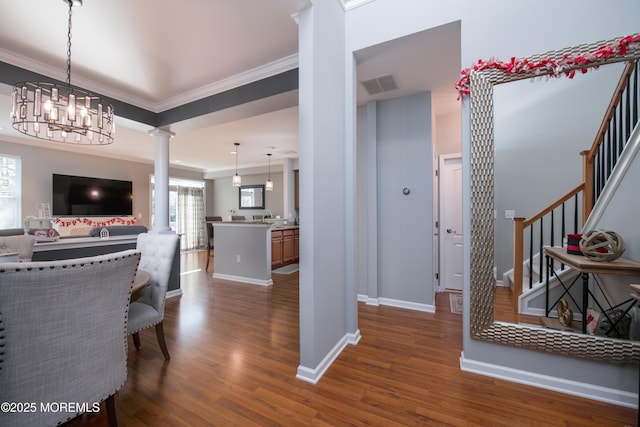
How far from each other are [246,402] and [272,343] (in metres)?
0.73

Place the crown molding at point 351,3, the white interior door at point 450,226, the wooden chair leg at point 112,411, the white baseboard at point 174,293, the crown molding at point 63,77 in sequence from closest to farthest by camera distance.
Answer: the wooden chair leg at point 112,411, the crown molding at point 351,3, the crown molding at point 63,77, the white interior door at point 450,226, the white baseboard at point 174,293

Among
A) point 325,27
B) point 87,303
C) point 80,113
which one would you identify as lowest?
point 87,303

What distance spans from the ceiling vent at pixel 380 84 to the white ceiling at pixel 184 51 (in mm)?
75

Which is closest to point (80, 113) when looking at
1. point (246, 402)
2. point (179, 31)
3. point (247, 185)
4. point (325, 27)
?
point (179, 31)

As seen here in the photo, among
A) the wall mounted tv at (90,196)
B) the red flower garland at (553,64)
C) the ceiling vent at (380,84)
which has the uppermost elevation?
the ceiling vent at (380,84)

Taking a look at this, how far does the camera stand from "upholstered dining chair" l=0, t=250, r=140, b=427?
92 centimetres

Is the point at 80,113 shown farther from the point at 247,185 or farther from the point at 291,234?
the point at 247,185

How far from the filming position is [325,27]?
Answer: 1.98 meters

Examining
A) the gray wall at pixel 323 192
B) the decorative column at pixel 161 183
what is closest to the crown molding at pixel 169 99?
the decorative column at pixel 161 183

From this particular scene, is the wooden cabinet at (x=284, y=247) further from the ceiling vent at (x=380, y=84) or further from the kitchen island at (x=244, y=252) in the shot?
the ceiling vent at (x=380, y=84)

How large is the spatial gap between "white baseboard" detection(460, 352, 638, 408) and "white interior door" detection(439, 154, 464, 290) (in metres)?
1.56

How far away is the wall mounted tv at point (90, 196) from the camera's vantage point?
17.7 feet

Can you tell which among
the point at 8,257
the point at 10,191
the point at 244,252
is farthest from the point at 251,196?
the point at 8,257

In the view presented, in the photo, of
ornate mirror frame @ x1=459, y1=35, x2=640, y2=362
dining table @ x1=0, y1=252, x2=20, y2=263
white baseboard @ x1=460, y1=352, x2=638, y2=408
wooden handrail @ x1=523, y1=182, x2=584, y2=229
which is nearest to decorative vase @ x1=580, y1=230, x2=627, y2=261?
wooden handrail @ x1=523, y1=182, x2=584, y2=229
